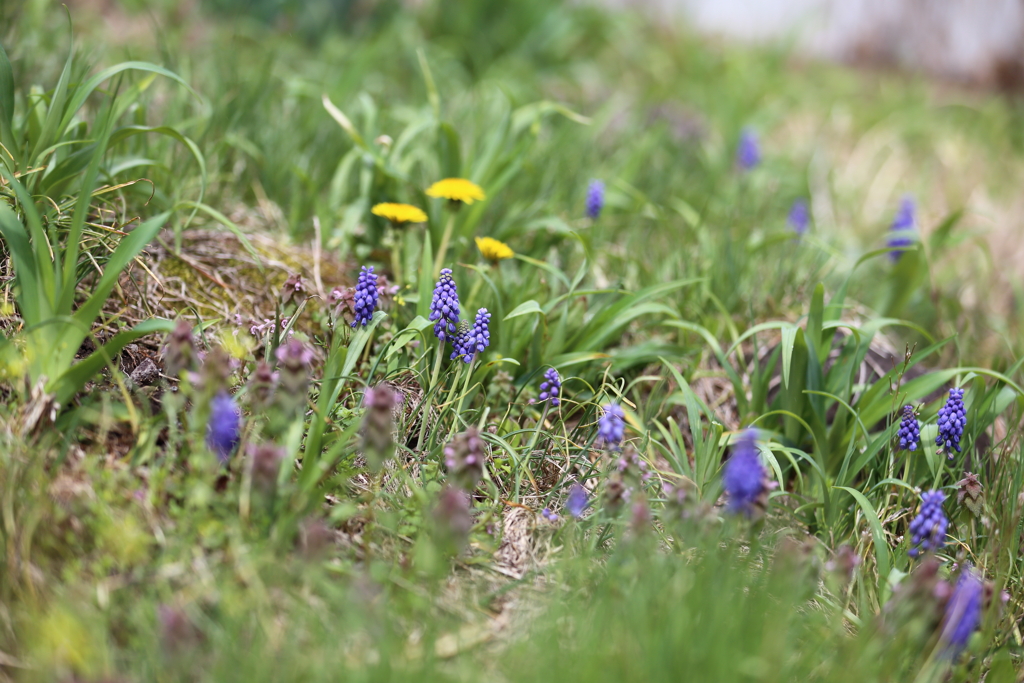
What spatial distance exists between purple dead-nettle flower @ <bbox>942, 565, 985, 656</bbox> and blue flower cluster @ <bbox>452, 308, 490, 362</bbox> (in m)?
1.24

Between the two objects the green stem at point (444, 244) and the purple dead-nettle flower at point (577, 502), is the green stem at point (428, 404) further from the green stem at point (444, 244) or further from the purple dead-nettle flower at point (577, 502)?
the green stem at point (444, 244)

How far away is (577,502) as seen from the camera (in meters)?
1.83

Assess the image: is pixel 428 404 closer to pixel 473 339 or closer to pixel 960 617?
pixel 473 339

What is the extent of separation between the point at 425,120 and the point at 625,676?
2.42 m

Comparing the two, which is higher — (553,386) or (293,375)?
(293,375)

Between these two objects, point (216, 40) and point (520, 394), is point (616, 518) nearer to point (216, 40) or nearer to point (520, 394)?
point (520, 394)

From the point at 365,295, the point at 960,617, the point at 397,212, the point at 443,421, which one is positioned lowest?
the point at 443,421

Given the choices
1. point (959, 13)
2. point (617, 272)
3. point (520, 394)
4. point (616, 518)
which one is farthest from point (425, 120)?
point (959, 13)

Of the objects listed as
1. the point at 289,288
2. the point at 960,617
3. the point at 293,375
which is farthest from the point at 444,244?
the point at 960,617

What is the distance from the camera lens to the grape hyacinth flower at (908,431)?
81.4 inches

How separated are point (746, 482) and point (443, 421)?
0.90m

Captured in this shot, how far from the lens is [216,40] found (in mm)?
4480

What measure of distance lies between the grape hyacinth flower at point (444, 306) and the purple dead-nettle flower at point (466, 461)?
40cm

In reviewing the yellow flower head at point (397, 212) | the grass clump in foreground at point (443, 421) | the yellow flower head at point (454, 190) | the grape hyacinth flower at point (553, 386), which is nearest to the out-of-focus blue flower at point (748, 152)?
the grass clump in foreground at point (443, 421)
